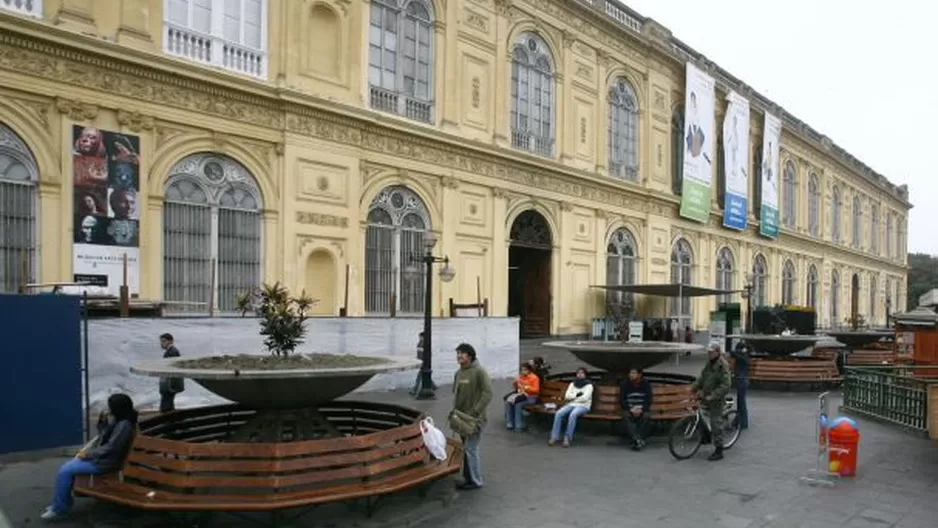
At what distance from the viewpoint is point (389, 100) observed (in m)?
20.3

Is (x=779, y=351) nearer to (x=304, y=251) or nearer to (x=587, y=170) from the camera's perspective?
(x=587, y=170)

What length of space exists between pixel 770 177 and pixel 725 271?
638 cm

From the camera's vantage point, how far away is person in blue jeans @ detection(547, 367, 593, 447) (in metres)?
10.9

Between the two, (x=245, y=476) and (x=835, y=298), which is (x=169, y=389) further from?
(x=835, y=298)

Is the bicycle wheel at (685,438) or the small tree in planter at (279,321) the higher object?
the small tree in planter at (279,321)

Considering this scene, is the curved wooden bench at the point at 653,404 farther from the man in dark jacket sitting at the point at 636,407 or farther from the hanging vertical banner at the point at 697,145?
the hanging vertical banner at the point at 697,145

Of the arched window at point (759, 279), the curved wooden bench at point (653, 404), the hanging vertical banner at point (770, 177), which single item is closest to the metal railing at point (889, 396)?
the curved wooden bench at point (653, 404)

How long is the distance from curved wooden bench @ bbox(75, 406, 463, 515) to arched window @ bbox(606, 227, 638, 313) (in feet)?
73.8

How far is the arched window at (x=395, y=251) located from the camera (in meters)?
19.9

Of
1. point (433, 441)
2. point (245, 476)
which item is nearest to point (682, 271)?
point (433, 441)

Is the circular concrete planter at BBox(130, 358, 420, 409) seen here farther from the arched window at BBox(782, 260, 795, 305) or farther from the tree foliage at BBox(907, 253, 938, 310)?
the tree foliage at BBox(907, 253, 938, 310)

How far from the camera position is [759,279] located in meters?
42.8

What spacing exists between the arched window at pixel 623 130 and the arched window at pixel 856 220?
34.5 metres

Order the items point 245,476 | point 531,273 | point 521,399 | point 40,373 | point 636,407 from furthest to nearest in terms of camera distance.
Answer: point 531,273, point 521,399, point 636,407, point 40,373, point 245,476
